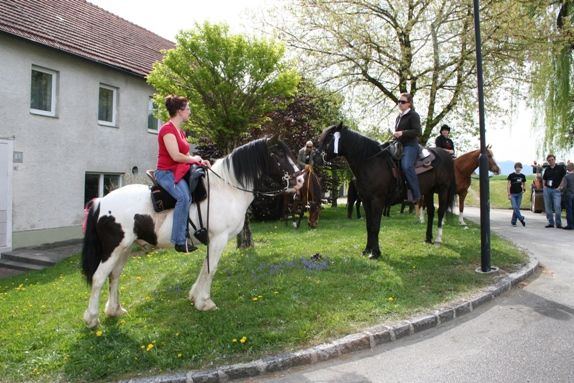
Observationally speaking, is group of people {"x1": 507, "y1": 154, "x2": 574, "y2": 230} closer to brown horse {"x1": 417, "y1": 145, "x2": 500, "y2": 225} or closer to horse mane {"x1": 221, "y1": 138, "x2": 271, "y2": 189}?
brown horse {"x1": 417, "y1": 145, "x2": 500, "y2": 225}

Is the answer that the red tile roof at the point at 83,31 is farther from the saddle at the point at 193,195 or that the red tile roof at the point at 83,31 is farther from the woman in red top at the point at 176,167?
the saddle at the point at 193,195

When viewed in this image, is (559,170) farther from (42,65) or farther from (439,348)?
(42,65)

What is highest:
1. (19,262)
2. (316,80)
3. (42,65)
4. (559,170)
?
(316,80)

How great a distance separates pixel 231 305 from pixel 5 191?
31.5 ft

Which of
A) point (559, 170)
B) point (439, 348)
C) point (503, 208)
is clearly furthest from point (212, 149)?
point (503, 208)

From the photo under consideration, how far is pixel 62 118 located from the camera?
1454 cm

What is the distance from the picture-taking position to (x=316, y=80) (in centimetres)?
2047

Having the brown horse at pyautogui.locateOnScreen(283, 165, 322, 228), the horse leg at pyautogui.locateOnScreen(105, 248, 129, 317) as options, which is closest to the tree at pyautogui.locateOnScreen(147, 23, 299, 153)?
the brown horse at pyautogui.locateOnScreen(283, 165, 322, 228)

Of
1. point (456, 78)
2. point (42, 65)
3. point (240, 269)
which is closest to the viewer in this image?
point (240, 269)

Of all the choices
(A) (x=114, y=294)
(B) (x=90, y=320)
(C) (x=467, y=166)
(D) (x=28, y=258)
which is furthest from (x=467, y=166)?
(D) (x=28, y=258)

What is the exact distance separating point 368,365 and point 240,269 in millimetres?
3736

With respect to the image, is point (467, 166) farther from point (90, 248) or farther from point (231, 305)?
point (90, 248)

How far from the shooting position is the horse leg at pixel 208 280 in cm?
589

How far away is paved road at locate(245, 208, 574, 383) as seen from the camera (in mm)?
4422
